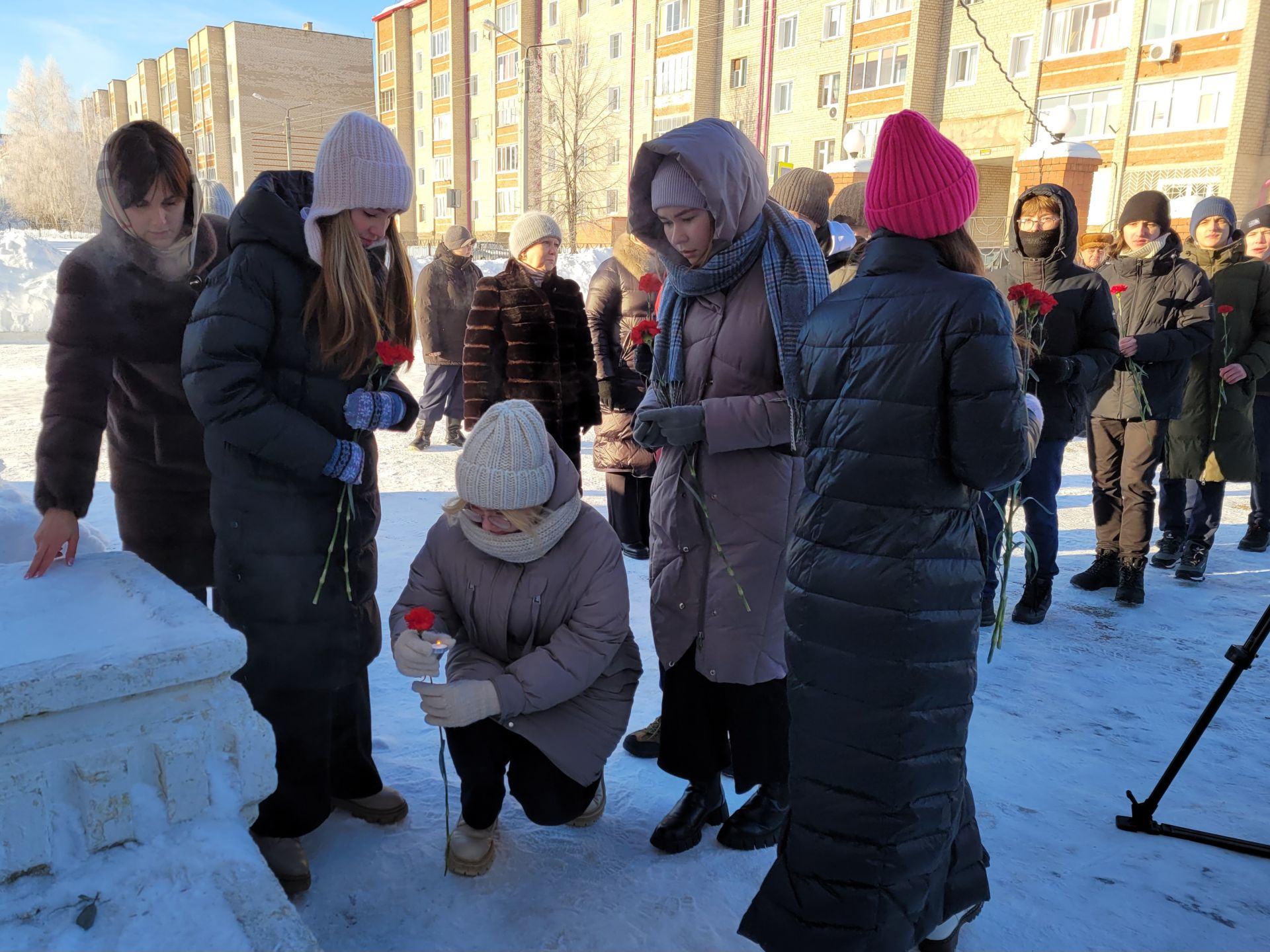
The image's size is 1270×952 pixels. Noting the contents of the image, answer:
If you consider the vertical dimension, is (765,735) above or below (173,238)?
below

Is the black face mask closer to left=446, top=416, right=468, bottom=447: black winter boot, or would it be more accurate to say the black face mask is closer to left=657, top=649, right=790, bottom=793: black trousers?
left=657, top=649, right=790, bottom=793: black trousers

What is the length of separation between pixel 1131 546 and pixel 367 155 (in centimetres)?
457

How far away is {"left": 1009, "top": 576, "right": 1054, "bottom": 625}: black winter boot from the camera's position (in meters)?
4.55

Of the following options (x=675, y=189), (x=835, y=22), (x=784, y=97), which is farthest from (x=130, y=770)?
(x=784, y=97)

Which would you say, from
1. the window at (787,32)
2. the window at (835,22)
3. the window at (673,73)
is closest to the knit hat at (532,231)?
the window at (835,22)

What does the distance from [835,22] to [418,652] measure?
109 feet

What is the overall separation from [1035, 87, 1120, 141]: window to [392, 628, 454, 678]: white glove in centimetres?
2747

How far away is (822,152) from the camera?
104ft

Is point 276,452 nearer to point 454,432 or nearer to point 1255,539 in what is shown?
point 1255,539

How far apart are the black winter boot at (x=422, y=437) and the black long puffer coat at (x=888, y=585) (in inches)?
262

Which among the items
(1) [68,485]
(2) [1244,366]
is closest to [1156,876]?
(1) [68,485]

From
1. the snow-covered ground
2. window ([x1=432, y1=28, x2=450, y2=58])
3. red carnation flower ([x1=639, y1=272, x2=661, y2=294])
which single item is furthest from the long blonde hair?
window ([x1=432, y1=28, x2=450, y2=58])

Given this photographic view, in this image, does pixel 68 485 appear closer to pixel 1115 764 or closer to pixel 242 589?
pixel 242 589

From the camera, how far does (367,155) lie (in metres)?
2.22
